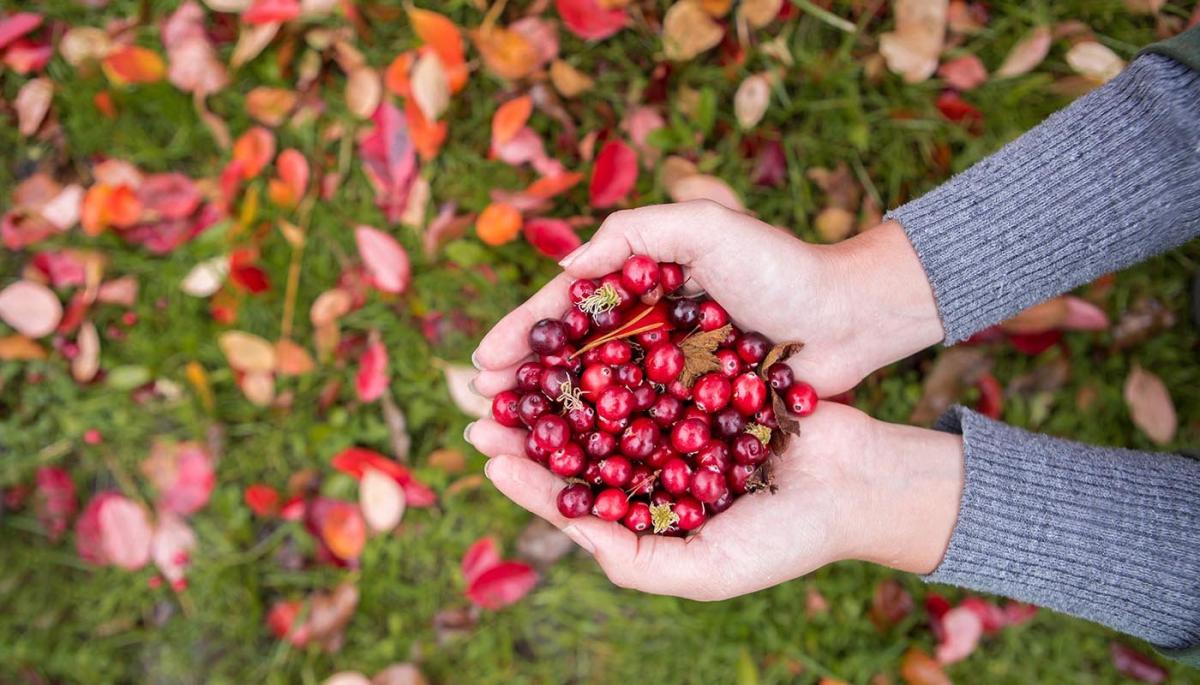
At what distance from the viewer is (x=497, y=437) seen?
7.89 ft

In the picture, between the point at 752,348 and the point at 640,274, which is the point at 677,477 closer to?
the point at 752,348

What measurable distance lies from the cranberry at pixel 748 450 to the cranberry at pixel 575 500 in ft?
1.32

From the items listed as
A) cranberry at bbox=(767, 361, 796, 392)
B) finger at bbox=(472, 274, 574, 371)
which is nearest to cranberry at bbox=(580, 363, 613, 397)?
finger at bbox=(472, 274, 574, 371)

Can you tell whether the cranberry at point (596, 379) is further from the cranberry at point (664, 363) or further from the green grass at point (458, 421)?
the green grass at point (458, 421)

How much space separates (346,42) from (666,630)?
257 cm

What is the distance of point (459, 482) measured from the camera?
10.7 ft

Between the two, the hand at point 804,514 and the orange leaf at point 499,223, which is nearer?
the hand at point 804,514

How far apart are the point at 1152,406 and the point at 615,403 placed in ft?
6.99

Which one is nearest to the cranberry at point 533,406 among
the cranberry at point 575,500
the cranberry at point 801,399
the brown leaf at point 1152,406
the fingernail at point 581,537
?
the cranberry at point 575,500

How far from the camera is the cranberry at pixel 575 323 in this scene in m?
2.33

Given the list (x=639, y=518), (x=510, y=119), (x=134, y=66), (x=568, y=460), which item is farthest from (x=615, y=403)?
(x=134, y=66)

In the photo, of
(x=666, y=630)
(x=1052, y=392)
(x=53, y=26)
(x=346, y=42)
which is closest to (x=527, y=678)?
(x=666, y=630)

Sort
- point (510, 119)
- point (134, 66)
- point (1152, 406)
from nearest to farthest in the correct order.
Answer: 1. point (1152, 406)
2. point (510, 119)
3. point (134, 66)

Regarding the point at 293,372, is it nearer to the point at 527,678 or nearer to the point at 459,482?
the point at 459,482
